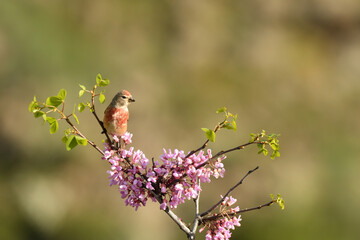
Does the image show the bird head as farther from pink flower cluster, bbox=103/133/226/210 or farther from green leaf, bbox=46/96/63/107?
green leaf, bbox=46/96/63/107

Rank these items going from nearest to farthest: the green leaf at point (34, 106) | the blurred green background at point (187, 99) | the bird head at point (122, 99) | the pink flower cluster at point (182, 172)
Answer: the green leaf at point (34, 106)
the pink flower cluster at point (182, 172)
the bird head at point (122, 99)
the blurred green background at point (187, 99)

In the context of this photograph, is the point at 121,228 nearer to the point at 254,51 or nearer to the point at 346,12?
the point at 254,51

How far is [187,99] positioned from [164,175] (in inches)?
512

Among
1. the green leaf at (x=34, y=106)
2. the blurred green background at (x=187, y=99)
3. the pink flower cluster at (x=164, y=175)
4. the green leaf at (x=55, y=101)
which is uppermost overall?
the blurred green background at (x=187, y=99)

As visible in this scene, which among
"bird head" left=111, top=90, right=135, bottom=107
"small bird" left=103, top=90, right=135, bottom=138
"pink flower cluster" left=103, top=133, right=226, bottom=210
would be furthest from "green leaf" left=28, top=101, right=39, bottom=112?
"bird head" left=111, top=90, right=135, bottom=107

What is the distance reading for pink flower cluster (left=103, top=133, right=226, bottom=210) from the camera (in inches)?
128

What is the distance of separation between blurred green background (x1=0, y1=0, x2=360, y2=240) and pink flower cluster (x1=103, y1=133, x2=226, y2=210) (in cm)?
959

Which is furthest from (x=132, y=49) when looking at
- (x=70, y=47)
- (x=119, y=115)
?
(x=119, y=115)

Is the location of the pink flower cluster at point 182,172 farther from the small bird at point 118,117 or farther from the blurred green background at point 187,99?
the blurred green background at point 187,99

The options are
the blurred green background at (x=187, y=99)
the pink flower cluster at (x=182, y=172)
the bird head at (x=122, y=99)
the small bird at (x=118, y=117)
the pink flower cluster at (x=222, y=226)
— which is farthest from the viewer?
the blurred green background at (x=187, y=99)

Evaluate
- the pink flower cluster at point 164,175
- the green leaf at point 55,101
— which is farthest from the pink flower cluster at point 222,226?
the green leaf at point 55,101

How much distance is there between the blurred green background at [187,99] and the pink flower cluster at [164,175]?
9.59 metres

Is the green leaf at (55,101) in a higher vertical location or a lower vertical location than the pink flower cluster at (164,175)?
higher

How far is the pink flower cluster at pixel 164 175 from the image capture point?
3.26m
